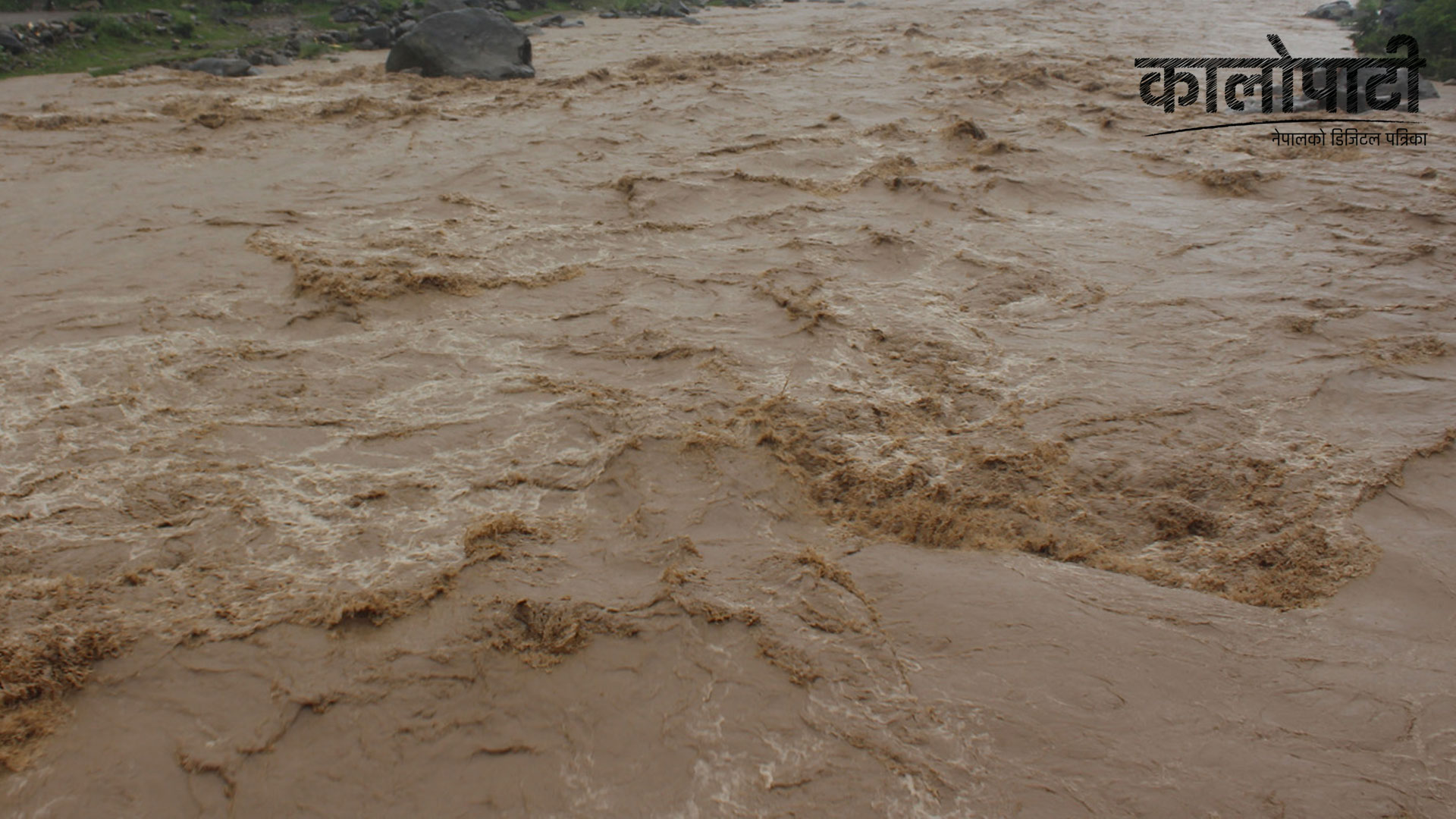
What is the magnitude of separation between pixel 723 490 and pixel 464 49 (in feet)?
27.6

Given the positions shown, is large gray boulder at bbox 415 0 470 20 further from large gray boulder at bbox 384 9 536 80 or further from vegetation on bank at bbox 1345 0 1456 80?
vegetation on bank at bbox 1345 0 1456 80

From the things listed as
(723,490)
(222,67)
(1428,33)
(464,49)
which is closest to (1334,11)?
(1428,33)

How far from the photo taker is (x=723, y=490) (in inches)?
118

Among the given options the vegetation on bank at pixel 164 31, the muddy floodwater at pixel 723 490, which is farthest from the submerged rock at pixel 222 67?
the muddy floodwater at pixel 723 490

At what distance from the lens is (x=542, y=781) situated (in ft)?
6.52

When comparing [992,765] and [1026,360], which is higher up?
[1026,360]

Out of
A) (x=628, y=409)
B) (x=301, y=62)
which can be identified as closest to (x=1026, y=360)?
(x=628, y=409)

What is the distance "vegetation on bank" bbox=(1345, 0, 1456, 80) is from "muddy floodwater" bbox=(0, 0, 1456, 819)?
4.92 m

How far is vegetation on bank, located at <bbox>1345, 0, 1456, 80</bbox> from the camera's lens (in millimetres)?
9859

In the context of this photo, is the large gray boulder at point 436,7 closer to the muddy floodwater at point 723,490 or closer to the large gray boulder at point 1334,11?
the muddy floodwater at point 723,490

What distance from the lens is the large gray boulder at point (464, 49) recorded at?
9656 millimetres

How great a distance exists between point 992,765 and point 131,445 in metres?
2.97

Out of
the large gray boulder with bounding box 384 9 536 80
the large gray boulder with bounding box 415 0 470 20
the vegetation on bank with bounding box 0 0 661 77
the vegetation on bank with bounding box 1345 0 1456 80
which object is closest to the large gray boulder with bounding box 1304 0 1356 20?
the vegetation on bank with bounding box 1345 0 1456 80

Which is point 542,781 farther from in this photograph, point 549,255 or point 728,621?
point 549,255
